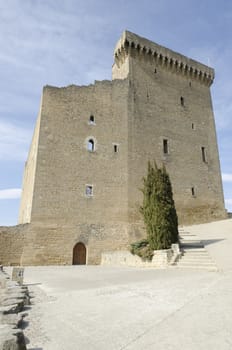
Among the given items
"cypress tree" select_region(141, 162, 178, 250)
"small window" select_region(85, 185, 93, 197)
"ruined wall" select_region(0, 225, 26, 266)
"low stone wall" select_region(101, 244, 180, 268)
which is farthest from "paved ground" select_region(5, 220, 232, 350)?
"small window" select_region(85, 185, 93, 197)

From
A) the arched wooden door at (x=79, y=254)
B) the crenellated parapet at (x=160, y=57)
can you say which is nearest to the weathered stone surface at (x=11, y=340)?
the arched wooden door at (x=79, y=254)

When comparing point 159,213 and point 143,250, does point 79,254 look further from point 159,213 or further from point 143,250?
point 159,213

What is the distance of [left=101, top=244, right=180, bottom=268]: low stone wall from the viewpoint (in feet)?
33.9

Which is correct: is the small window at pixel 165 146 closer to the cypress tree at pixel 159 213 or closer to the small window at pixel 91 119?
the small window at pixel 91 119

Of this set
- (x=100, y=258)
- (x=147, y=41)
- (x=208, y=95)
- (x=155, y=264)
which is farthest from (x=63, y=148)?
(x=208, y=95)

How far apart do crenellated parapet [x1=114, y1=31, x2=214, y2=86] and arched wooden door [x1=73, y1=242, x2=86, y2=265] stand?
13.5 meters

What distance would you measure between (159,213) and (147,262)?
2.11 meters

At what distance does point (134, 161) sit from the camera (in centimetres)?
1756

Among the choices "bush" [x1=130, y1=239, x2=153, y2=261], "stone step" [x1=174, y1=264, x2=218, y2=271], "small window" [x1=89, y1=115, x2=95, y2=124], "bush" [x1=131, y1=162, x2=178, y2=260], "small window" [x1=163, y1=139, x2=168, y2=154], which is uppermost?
"small window" [x1=89, y1=115, x2=95, y2=124]

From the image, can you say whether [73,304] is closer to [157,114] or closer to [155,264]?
[155,264]

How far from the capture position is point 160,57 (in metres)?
20.7

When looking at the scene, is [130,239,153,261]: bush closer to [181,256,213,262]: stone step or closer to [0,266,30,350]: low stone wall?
[181,256,213,262]: stone step

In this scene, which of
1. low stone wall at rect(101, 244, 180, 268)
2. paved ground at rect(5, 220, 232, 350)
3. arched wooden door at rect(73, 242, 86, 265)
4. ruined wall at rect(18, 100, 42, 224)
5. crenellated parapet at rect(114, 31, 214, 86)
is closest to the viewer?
paved ground at rect(5, 220, 232, 350)

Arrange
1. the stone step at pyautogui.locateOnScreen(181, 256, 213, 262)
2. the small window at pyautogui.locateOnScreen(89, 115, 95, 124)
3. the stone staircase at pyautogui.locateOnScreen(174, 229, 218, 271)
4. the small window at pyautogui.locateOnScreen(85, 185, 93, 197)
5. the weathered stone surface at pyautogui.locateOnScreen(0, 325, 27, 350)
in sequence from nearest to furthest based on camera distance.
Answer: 1. the weathered stone surface at pyautogui.locateOnScreen(0, 325, 27, 350)
2. the stone staircase at pyautogui.locateOnScreen(174, 229, 218, 271)
3. the stone step at pyautogui.locateOnScreen(181, 256, 213, 262)
4. the small window at pyautogui.locateOnScreen(85, 185, 93, 197)
5. the small window at pyautogui.locateOnScreen(89, 115, 95, 124)
